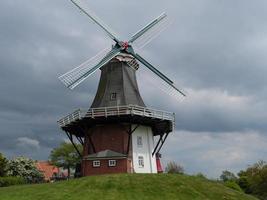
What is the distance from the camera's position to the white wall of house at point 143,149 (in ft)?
149

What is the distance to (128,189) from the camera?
3412 centimetres

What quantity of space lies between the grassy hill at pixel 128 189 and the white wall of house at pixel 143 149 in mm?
6982

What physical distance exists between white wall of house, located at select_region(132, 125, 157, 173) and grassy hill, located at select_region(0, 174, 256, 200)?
22.9ft

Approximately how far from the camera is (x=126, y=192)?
33469mm

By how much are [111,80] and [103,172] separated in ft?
33.8

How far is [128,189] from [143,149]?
40.8ft

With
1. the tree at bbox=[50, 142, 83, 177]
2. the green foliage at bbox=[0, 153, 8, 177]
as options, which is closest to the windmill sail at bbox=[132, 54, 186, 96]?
the green foliage at bbox=[0, 153, 8, 177]

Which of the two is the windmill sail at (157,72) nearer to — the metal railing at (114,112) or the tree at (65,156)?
the metal railing at (114,112)

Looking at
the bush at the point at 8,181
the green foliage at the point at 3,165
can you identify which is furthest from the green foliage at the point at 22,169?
the bush at the point at 8,181

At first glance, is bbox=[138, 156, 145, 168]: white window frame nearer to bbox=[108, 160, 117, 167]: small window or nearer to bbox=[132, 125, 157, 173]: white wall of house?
bbox=[132, 125, 157, 173]: white wall of house

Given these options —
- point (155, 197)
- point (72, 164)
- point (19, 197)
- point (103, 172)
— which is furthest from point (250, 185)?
point (19, 197)

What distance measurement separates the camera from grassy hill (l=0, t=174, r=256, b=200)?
32.8 m

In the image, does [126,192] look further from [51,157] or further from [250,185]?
[51,157]

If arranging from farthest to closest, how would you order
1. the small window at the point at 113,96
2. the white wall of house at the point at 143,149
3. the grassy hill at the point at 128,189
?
the small window at the point at 113,96
the white wall of house at the point at 143,149
the grassy hill at the point at 128,189
